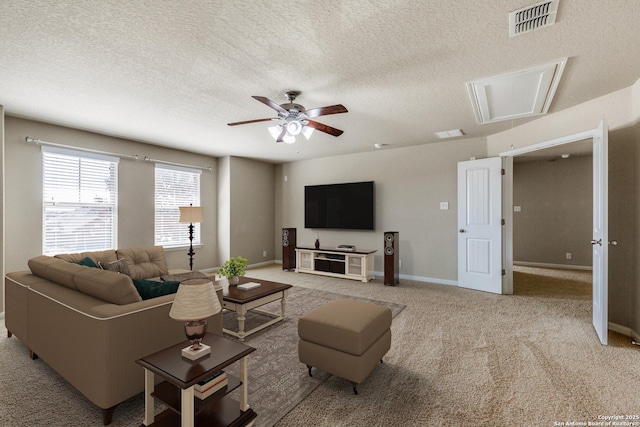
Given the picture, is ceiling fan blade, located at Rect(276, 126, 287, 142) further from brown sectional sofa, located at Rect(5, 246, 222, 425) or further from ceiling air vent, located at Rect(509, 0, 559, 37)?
ceiling air vent, located at Rect(509, 0, 559, 37)

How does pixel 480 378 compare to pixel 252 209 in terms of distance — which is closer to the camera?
pixel 480 378

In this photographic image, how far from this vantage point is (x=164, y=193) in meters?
5.65

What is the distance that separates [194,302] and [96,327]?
0.70 m

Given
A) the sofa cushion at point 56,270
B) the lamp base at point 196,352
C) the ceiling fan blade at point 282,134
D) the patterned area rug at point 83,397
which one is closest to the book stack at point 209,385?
the lamp base at point 196,352

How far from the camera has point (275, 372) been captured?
2332 mm

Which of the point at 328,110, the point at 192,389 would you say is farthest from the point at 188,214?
the point at 192,389

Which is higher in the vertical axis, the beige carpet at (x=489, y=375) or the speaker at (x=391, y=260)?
the speaker at (x=391, y=260)

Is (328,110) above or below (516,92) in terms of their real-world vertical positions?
below

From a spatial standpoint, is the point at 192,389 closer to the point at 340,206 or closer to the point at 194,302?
the point at 194,302

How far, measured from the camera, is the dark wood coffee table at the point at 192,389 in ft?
4.62

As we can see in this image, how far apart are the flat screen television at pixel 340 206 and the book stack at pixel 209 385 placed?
4668mm

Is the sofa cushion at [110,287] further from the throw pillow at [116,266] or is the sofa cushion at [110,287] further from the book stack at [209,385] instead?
the throw pillow at [116,266]

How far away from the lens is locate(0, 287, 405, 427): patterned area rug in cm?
181

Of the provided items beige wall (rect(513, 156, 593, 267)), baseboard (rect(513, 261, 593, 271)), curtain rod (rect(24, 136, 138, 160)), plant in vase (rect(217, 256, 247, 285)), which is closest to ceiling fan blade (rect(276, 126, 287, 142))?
plant in vase (rect(217, 256, 247, 285))
